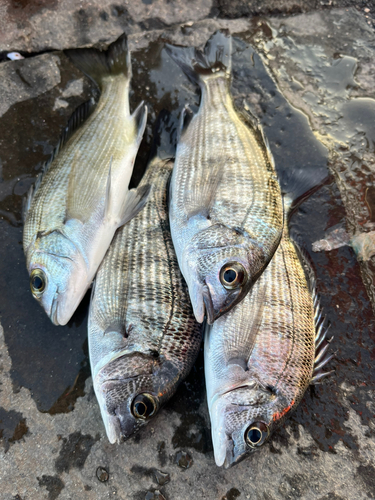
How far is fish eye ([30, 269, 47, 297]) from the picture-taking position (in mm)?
2424

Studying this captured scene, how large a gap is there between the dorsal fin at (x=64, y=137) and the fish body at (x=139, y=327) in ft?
2.54

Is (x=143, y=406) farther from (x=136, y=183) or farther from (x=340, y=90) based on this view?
(x=340, y=90)

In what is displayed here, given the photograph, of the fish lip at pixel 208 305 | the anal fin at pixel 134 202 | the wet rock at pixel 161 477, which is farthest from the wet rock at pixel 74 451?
the anal fin at pixel 134 202

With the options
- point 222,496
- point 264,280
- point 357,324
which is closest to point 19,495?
point 222,496

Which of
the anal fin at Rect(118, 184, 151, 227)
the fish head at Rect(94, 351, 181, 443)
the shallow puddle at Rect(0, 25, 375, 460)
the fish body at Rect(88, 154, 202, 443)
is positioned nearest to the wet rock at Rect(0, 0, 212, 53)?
the shallow puddle at Rect(0, 25, 375, 460)

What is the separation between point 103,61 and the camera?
10.6 ft

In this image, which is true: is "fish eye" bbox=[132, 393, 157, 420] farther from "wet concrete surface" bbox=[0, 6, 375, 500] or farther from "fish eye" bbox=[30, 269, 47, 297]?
"fish eye" bbox=[30, 269, 47, 297]

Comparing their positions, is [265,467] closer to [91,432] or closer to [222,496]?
[222,496]

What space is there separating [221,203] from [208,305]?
76cm

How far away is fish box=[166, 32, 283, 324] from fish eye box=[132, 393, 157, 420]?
1.91 feet

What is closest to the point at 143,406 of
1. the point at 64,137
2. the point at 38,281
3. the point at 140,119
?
the point at 38,281

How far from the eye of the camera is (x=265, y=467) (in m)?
2.40

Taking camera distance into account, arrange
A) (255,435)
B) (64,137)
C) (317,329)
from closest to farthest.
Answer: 1. (255,435)
2. (317,329)
3. (64,137)

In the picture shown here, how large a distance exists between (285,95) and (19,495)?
13.2 feet
